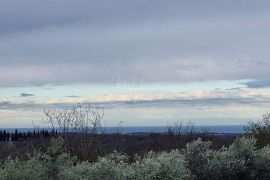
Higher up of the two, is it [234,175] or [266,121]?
[266,121]

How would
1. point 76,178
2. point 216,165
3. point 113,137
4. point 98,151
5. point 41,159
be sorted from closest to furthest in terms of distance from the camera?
point 76,178, point 41,159, point 216,165, point 98,151, point 113,137

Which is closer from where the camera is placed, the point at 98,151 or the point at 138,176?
the point at 138,176

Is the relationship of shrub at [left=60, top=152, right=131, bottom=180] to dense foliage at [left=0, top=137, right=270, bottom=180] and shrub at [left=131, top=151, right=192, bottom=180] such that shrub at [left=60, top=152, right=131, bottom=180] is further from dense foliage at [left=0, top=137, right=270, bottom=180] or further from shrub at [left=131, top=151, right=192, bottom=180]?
shrub at [left=131, top=151, right=192, bottom=180]

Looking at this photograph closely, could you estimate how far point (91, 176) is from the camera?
998 centimetres

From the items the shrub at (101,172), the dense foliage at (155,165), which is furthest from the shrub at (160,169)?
the shrub at (101,172)

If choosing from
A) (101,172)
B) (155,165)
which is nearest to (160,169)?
(155,165)

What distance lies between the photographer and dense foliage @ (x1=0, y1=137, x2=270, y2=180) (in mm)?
10039

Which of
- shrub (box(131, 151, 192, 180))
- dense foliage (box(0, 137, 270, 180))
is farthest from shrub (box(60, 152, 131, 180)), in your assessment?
shrub (box(131, 151, 192, 180))

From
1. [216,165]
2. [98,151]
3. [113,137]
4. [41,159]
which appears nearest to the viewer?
[41,159]

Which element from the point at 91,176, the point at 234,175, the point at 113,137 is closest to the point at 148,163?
the point at 91,176

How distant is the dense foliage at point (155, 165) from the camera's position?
10.0 metres

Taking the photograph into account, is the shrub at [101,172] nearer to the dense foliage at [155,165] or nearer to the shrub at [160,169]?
the dense foliage at [155,165]

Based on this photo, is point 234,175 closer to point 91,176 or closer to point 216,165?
point 216,165

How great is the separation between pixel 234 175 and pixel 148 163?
2.95 metres
